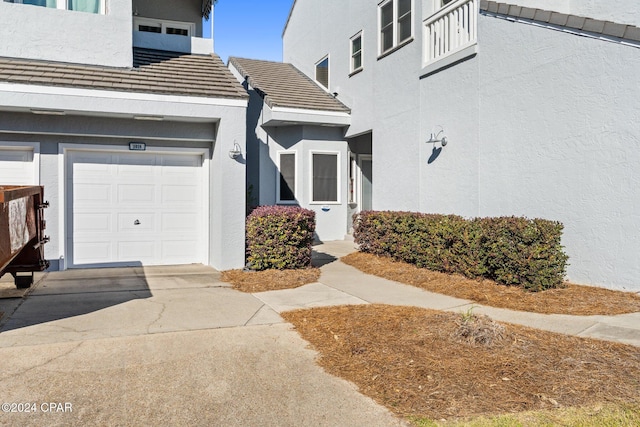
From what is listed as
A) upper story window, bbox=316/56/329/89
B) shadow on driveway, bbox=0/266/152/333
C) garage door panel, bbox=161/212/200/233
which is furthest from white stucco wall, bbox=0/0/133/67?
upper story window, bbox=316/56/329/89

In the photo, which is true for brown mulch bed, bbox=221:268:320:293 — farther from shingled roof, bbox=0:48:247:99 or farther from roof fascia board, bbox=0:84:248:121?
shingled roof, bbox=0:48:247:99

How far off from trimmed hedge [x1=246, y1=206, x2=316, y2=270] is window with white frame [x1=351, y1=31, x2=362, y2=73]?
23.0 feet

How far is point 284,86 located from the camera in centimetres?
1614

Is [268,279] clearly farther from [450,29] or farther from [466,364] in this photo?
[450,29]

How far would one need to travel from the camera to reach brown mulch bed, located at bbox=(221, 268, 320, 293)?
858cm

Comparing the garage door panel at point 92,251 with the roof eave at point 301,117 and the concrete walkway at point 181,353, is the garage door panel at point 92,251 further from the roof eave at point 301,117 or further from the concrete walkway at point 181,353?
the roof eave at point 301,117

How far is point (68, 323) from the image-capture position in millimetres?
6062

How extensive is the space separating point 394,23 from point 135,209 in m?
8.28

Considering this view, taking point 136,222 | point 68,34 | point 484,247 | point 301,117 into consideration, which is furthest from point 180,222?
point 484,247

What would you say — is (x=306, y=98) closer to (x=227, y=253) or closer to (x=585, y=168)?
(x=227, y=253)

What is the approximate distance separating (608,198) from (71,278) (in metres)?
9.42

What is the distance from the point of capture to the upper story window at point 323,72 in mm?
17141

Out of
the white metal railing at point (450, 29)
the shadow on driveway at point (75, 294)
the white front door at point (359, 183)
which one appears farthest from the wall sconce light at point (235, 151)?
the white front door at point (359, 183)

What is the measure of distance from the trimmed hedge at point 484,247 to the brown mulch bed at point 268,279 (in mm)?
2123
